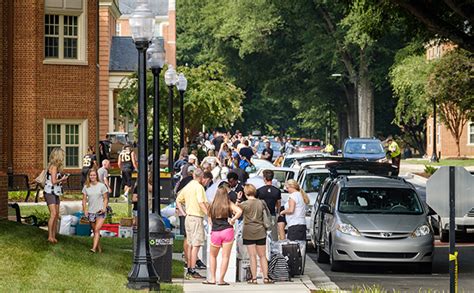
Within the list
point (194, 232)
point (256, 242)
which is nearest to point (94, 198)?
point (194, 232)

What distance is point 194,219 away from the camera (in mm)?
20672

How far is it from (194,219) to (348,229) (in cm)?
300

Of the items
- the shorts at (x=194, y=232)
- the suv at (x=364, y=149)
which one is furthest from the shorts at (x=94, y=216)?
the suv at (x=364, y=149)

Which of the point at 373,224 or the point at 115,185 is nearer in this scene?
the point at 373,224

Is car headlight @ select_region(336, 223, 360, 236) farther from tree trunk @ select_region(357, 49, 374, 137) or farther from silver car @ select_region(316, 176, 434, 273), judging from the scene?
tree trunk @ select_region(357, 49, 374, 137)

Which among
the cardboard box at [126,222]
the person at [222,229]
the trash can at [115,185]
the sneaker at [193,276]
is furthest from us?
the trash can at [115,185]

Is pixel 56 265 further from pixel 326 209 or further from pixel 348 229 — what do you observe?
pixel 326 209

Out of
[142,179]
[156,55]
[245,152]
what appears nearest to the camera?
[142,179]

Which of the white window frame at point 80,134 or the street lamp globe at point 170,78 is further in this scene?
the white window frame at point 80,134

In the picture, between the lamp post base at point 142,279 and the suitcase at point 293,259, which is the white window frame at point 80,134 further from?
the lamp post base at point 142,279

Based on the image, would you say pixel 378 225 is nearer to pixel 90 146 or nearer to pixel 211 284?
pixel 211 284

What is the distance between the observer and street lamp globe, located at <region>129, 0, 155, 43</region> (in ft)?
59.8

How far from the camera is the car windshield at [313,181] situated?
2898cm

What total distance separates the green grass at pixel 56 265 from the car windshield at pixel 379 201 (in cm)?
330
